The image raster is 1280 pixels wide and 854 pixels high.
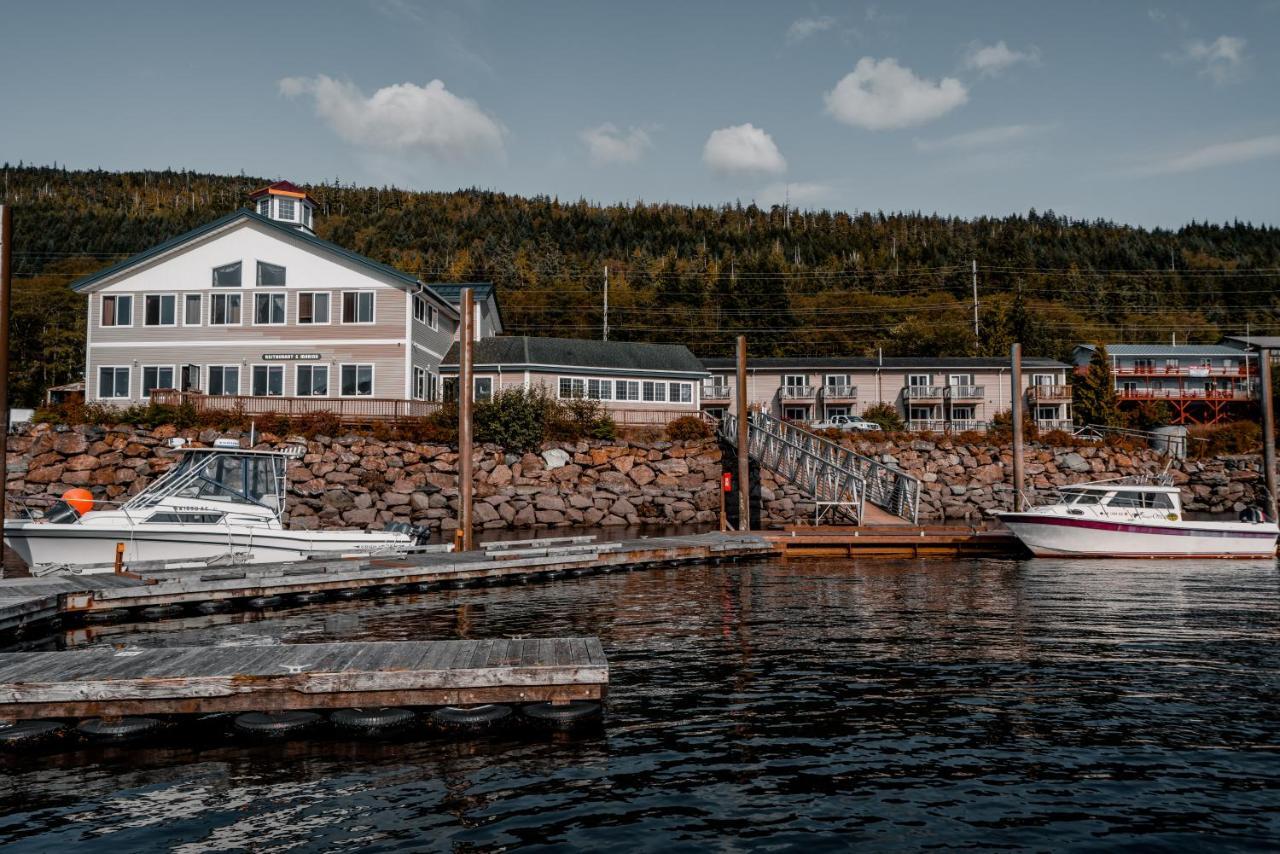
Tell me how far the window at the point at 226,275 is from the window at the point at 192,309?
3.53 ft

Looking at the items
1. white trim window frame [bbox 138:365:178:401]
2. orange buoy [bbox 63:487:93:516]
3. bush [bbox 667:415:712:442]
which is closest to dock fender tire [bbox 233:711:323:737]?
orange buoy [bbox 63:487:93:516]

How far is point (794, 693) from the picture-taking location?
1048 cm

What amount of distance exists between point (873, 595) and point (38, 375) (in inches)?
2968

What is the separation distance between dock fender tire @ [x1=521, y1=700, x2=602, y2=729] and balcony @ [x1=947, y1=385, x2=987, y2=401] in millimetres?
56604

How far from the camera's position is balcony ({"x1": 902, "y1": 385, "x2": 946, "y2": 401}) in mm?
61438

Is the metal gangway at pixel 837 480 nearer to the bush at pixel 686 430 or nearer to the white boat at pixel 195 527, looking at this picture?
the bush at pixel 686 430

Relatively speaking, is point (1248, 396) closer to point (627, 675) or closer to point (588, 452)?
point (588, 452)

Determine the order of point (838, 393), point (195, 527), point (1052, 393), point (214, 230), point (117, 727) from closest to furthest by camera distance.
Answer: point (117, 727), point (195, 527), point (214, 230), point (1052, 393), point (838, 393)

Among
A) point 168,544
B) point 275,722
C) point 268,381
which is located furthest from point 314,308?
point 275,722

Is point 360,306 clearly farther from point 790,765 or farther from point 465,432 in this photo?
point 790,765

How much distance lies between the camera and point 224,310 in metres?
41.5

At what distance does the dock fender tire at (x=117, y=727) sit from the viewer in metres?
8.83

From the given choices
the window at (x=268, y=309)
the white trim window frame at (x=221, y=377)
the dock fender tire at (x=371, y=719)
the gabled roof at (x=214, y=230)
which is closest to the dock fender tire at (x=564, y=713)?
the dock fender tire at (x=371, y=719)

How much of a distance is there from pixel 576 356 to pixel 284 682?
41.1m
